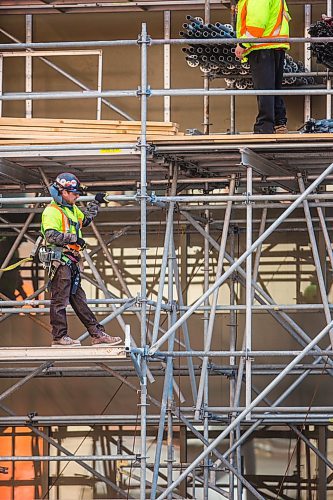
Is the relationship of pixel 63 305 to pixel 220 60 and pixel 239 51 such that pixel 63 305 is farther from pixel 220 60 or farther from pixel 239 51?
pixel 220 60

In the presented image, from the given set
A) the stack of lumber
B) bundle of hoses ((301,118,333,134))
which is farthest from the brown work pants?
bundle of hoses ((301,118,333,134))

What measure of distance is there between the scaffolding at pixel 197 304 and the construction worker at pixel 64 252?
338 mm

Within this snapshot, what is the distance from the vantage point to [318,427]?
2169cm

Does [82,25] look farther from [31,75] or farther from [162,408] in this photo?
[162,408]

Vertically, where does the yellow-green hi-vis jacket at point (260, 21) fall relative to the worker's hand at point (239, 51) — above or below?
above

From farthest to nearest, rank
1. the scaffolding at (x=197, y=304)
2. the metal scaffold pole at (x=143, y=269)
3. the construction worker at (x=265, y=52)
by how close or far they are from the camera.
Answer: the construction worker at (x=265, y=52) < the scaffolding at (x=197, y=304) < the metal scaffold pole at (x=143, y=269)

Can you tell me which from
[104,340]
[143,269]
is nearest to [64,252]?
[143,269]

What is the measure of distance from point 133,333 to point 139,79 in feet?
11.4

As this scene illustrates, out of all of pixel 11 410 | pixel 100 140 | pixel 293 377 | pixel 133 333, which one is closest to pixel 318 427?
pixel 293 377

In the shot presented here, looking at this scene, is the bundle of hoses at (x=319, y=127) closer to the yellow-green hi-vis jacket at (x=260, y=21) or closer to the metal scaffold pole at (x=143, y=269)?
the yellow-green hi-vis jacket at (x=260, y=21)

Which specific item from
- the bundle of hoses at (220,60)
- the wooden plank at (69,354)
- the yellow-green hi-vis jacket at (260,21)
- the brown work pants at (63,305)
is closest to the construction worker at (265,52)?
the yellow-green hi-vis jacket at (260,21)

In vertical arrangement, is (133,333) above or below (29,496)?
above

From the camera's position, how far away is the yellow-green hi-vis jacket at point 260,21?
1903cm

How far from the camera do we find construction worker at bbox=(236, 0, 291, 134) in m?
18.9
